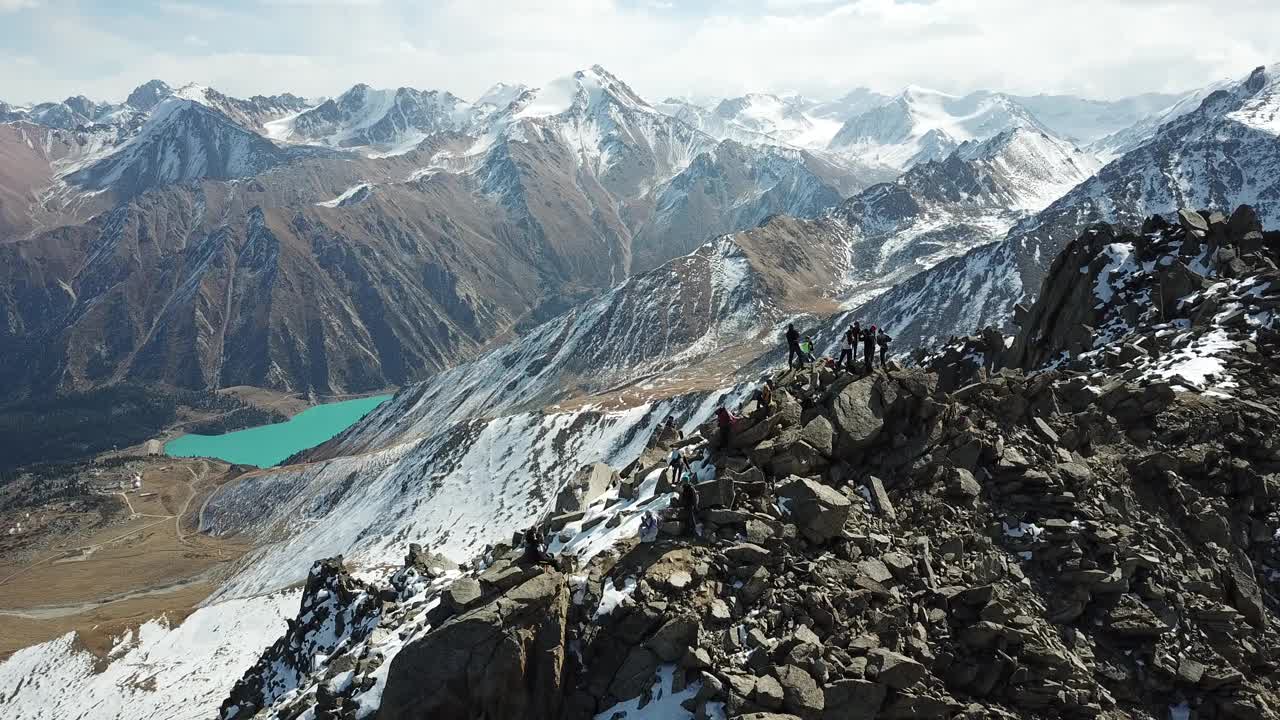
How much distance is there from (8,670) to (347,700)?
106 meters

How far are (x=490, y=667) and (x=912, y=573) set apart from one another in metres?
11.7

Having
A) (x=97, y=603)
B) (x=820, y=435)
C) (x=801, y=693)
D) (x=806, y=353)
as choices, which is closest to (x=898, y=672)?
(x=801, y=693)

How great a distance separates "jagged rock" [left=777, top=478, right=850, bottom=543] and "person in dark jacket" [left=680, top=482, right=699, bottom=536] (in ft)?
9.04

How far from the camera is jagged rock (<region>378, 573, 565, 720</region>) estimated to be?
64.1 ft

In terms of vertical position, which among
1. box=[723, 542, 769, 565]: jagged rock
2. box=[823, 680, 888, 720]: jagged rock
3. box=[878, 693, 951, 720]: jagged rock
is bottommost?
box=[878, 693, 951, 720]: jagged rock

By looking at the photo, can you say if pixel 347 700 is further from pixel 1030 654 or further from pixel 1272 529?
pixel 1272 529

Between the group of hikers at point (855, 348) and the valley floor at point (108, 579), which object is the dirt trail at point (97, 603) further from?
the group of hikers at point (855, 348)

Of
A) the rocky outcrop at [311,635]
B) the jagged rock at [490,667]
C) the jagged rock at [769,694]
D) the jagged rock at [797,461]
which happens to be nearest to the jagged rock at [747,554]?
the jagged rock at [769,694]

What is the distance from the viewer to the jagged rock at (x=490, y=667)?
19547 millimetres

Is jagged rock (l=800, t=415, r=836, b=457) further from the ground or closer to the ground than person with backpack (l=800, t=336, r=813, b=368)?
closer to the ground

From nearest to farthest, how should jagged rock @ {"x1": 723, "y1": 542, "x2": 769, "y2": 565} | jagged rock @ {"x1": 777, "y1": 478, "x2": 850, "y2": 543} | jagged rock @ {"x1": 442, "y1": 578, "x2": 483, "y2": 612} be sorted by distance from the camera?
jagged rock @ {"x1": 723, "y1": 542, "x2": 769, "y2": 565} → jagged rock @ {"x1": 777, "y1": 478, "x2": 850, "y2": 543} → jagged rock @ {"x1": 442, "y1": 578, "x2": 483, "y2": 612}

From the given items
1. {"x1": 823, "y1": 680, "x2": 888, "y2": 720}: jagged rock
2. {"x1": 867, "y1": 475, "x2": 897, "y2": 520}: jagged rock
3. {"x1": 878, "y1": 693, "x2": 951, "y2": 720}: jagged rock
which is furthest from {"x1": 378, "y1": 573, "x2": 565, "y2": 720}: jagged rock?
{"x1": 867, "y1": 475, "x2": 897, "y2": 520}: jagged rock

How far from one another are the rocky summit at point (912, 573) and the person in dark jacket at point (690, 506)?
0.36 ft

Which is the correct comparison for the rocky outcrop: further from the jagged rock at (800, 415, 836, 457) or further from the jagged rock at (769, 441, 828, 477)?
the jagged rock at (800, 415, 836, 457)
